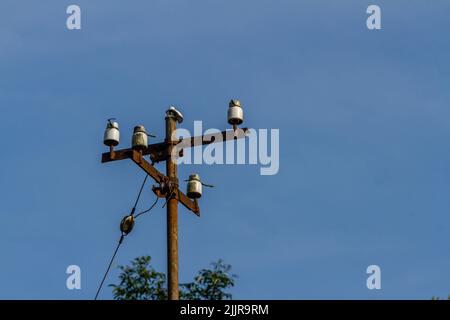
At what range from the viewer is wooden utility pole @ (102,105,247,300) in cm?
2938

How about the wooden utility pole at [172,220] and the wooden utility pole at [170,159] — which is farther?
the wooden utility pole at [170,159]

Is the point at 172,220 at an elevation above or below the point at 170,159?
below

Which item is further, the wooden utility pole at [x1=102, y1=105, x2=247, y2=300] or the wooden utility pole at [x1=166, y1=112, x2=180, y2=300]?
the wooden utility pole at [x1=102, y1=105, x2=247, y2=300]

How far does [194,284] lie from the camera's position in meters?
28.6

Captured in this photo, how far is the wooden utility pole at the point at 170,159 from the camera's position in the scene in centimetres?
2938

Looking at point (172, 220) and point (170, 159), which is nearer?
point (172, 220)

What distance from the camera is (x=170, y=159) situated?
98.1ft
